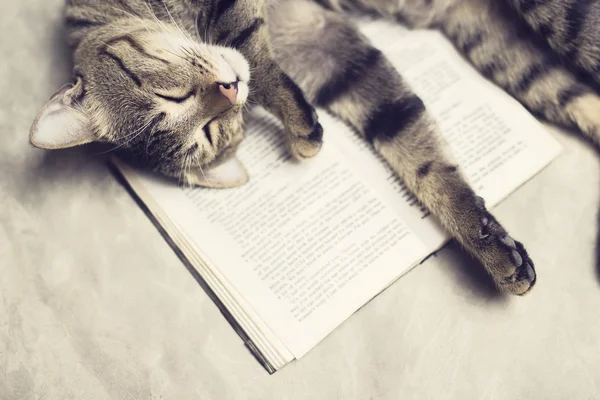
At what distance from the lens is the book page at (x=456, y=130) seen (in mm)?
912

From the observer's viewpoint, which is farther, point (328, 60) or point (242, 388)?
point (328, 60)

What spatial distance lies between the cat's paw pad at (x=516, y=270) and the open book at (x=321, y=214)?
0.12 metres

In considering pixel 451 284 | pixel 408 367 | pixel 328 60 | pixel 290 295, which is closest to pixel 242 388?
pixel 290 295

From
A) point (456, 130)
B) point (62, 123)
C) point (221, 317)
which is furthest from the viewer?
point (456, 130)

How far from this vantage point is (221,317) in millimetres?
857

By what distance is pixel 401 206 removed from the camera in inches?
35.8

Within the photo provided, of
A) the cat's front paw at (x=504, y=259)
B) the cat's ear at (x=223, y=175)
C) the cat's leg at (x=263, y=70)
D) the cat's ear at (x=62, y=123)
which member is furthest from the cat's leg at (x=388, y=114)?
the cat's ear at (x=62, y=123)

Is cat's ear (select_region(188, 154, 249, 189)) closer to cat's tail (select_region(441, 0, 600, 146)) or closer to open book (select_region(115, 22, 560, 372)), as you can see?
open book (select_region(115, 22, 560, 372))

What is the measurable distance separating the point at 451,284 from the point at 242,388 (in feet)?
1.35

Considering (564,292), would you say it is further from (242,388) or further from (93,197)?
(93,197)

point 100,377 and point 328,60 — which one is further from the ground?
point 328,60

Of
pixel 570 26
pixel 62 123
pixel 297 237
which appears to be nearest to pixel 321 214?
pixel 297 237

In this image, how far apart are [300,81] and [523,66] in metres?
0.44

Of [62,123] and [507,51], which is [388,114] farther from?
[62,123]
